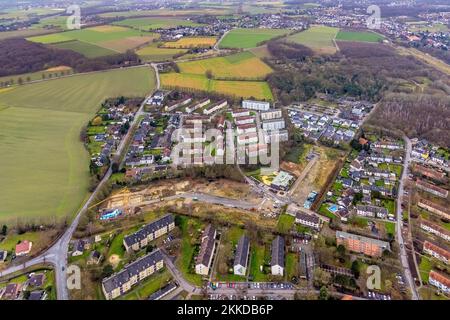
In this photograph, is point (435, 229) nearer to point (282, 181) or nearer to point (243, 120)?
point (282, 181)

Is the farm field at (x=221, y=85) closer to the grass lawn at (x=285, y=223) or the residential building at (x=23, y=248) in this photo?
the grass lawn at (x=285, y=223)

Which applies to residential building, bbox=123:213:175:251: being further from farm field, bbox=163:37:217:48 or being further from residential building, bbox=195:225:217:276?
farm field, bbox=163:37:217:48

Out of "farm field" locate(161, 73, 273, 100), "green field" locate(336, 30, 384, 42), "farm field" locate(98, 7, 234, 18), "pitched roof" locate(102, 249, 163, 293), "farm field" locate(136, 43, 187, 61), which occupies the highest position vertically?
"farm field" locate(98, 7, 234, 18)

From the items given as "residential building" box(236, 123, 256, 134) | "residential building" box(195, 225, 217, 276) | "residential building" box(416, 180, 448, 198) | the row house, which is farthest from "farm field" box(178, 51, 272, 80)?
"residential building" box(195, 225, 217, 276)

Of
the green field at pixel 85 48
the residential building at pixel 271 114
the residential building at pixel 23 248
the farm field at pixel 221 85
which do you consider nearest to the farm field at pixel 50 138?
the residential building at pixel 23 248

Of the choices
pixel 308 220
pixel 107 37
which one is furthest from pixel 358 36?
pixel 308 220
